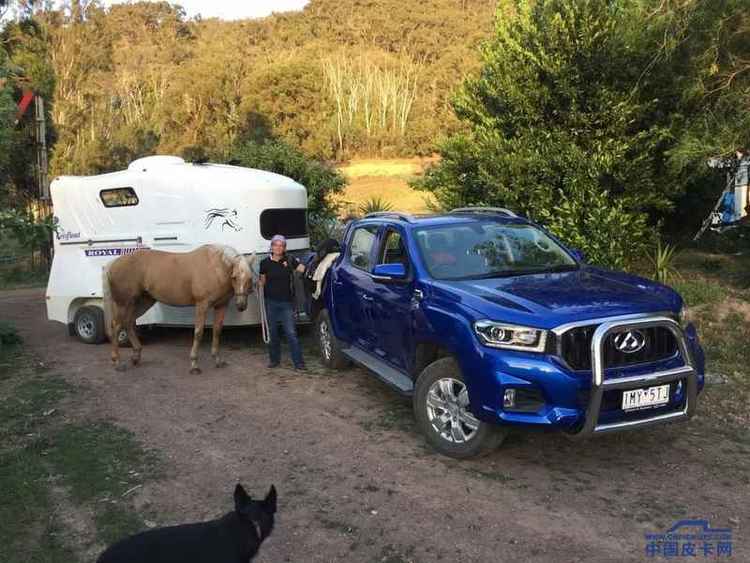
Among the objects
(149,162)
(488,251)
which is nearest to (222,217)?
(149,162)

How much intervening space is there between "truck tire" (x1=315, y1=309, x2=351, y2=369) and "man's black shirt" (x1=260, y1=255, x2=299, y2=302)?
0.51 meters

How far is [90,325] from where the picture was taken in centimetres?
1003

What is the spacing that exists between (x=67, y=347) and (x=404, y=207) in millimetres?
20887

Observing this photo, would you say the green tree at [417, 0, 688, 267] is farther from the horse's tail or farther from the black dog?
the black dog

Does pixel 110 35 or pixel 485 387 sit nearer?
pixel 485 387

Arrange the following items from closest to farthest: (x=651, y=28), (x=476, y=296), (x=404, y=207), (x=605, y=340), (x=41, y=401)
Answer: (x=605, y=340)
(x=476, y=296)
(x=41, y=401)
(x=651, y=28)
(x=404, y=207)

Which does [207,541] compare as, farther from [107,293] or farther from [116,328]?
[107,293]

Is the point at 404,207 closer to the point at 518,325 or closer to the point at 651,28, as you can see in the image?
the point at 651,28

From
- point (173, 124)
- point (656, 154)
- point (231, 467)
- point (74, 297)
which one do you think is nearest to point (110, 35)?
point (173, 124)

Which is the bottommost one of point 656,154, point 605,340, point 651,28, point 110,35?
point 605,340

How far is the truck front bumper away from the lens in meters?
4.35

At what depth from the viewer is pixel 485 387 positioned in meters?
4.54

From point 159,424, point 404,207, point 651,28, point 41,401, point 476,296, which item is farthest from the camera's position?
point 404,207

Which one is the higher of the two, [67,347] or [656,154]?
[656,154]
